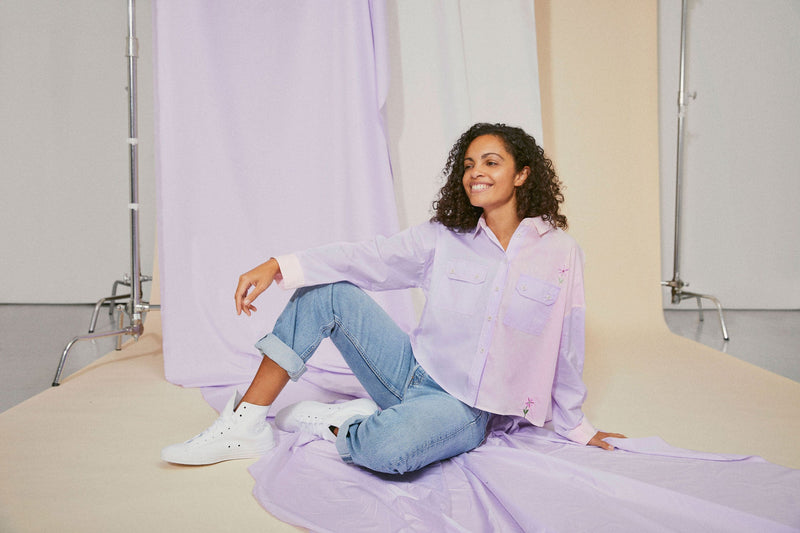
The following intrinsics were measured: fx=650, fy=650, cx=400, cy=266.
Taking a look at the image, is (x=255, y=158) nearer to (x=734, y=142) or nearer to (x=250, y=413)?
(x=250, y=413)

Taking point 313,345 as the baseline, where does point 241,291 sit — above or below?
above

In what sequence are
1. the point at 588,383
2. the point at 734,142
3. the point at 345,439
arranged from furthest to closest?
the point at 734,142 < the point at 588,383 < the point at 345,439

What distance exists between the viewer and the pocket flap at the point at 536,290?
143 cm

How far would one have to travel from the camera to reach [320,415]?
5.04 ft

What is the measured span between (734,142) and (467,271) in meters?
3.05

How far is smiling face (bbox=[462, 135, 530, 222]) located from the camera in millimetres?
1470

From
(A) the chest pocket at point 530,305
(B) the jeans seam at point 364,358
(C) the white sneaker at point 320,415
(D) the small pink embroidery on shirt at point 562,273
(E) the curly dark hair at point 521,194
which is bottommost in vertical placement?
(C) the white sneaker at point 320,415

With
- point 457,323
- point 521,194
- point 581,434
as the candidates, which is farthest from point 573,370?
point 521,194

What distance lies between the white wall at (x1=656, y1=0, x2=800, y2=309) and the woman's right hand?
9.70 feet

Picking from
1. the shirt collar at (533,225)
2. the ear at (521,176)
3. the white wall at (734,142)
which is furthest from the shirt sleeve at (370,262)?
the white wall at (734,142)

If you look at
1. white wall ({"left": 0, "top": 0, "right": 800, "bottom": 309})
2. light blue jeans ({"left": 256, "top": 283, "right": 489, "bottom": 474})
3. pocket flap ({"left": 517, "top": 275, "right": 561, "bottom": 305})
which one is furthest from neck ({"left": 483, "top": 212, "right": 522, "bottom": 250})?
white wall ({"left": 0, "top": 0, "right": 800, "bottom": 309})

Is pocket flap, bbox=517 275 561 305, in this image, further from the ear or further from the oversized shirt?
the ear

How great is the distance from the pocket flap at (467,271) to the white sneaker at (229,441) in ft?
1.69

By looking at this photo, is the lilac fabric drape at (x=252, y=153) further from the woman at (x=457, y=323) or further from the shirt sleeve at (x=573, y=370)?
the shirt sleeve at (x=573, y=370)
